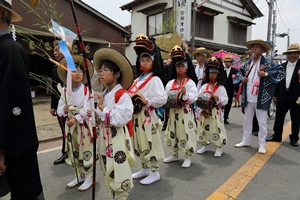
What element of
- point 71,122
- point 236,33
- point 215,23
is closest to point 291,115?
point 71,122

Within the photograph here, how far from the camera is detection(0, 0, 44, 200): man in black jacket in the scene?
62.5 inches

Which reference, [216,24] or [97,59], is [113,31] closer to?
[216,24]

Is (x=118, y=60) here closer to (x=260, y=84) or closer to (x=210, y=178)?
(x=210, y=178)

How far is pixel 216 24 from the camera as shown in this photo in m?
16.8

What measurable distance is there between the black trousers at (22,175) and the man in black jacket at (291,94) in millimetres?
5095

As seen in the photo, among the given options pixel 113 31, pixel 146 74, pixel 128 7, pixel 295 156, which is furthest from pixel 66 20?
pixel 295 156

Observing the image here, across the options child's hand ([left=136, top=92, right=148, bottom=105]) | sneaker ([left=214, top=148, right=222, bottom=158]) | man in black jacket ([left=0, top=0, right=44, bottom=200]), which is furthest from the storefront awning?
man in black jacket ([left=0, top=0, right=44, bottom=200])

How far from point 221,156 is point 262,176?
3.05 feet

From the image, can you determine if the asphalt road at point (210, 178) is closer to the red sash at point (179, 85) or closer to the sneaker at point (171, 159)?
the sneaker at point (171, 159)

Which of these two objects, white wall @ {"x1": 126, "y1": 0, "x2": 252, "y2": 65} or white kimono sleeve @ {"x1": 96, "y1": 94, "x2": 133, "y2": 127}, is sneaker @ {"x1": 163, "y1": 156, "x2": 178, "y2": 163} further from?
white wall @ {"x1": 126, "y1": 0, "x2": 252, "y2": 65}

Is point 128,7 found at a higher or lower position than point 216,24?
higher

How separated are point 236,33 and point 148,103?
18139mm

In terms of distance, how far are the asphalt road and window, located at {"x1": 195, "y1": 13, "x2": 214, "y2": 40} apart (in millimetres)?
12611

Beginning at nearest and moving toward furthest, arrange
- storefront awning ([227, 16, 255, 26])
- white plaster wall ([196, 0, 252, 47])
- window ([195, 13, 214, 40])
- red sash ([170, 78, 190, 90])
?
1. red sash ([170, 78, 190, 90])
2. window ([195, 13, 214, 40])
3. white plaster wall ([196, 0, 252, 47])
4. storefront awning ([227, 16, 255, 26])
